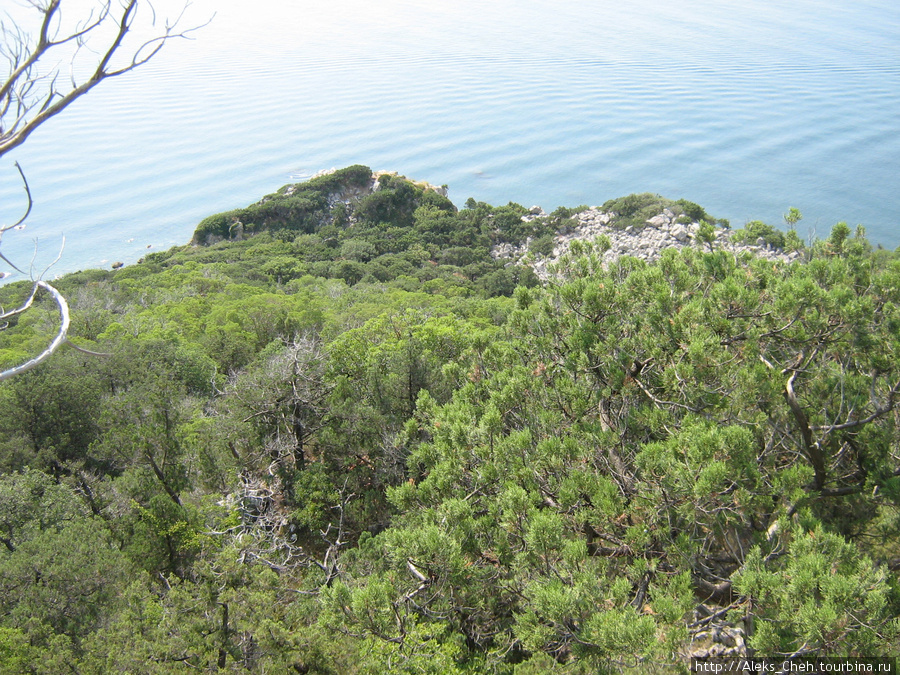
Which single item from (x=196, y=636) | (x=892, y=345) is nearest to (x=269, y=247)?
(x=196, y=636)

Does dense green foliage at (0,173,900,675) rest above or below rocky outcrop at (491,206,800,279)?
above

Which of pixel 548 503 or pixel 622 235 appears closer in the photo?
pixel 548 503

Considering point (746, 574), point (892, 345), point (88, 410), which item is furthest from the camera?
point (88, 410)

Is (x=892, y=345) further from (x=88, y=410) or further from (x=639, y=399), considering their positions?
(x=88, y=410)

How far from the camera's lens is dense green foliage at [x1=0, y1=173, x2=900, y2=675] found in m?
3.08

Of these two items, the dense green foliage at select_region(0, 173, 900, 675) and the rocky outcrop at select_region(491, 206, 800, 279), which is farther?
the rocky outcrop at select_region(491, 206, 800, 279)

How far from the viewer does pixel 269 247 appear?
34.2 meters

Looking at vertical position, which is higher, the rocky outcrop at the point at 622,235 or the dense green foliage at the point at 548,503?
the dense green foliage at the point at 548,503

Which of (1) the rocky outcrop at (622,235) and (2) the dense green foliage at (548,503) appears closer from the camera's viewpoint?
(2) the dense green foliage at (548,503)

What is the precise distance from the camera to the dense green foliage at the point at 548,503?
308 centimetres

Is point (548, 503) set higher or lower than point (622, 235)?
higher

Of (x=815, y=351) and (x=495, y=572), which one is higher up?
(x=815, y=351)

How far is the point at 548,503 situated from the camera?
3.88 metres

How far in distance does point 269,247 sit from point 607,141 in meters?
26.8
